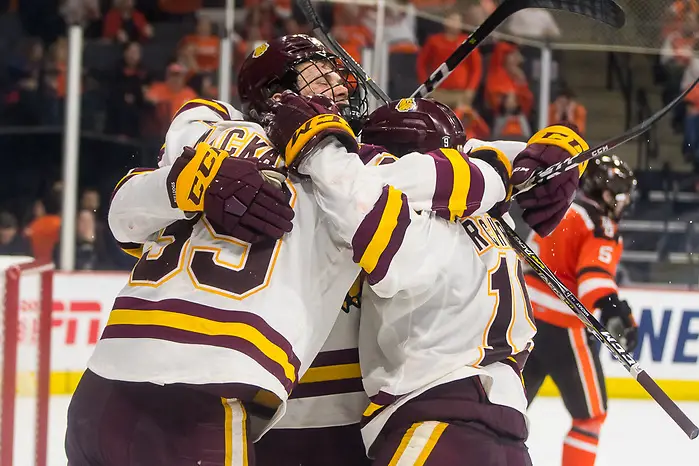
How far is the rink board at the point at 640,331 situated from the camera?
4164 mm

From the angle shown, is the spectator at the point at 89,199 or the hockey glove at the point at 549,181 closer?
the hockey glove at the point at 549,181

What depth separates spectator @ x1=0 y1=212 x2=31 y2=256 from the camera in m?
4.33

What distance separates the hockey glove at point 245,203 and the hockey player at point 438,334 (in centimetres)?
6

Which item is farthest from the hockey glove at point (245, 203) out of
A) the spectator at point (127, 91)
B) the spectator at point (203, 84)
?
the spectator at point (203, 84)

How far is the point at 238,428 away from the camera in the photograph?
138 cm

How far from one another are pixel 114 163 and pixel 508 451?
300 cm

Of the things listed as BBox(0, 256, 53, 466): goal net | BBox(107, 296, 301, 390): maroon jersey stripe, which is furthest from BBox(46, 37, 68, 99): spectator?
BBox(107, 296, 301, 390): maroon jersey stripe

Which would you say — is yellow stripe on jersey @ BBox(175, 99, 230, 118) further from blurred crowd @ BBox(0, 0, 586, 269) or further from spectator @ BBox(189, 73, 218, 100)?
spectator @ BBox(189, 73, 218, 100)

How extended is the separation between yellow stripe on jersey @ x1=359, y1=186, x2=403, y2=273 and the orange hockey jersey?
1623mm

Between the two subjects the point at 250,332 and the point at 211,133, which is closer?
the point at 250,332

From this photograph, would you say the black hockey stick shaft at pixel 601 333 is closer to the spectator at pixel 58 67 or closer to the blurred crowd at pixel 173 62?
the blurred crowd at pixel 173 62

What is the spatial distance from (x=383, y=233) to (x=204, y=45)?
3.53m

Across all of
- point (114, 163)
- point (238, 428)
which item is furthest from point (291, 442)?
point (114, 163)

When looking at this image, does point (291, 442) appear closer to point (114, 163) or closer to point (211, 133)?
point (211, 133)
